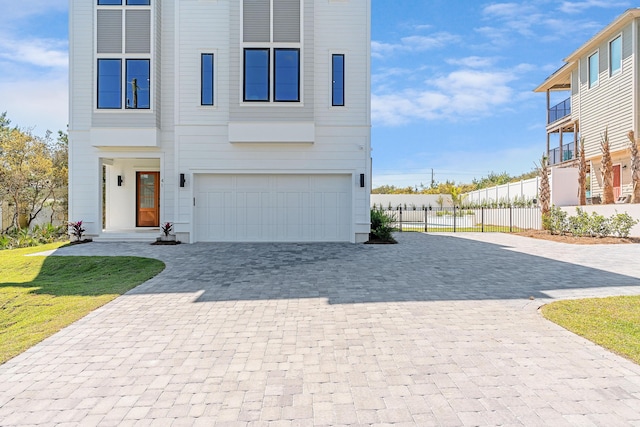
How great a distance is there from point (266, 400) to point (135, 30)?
1305 cm

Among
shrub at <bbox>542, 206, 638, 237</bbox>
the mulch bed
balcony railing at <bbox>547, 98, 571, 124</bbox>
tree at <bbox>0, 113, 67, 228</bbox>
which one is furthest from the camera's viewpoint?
balcony railing at <bbox>547, 98, 571, 124</bbox>

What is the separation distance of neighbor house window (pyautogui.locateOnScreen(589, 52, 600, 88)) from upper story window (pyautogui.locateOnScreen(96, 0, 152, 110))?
66.1 feet

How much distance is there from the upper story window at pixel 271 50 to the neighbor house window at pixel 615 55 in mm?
14754

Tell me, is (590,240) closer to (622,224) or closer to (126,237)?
(622,224)

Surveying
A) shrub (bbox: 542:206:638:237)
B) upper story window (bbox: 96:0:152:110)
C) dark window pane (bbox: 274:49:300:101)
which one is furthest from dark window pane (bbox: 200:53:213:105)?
shrub (bbox: 542:206:638:237)

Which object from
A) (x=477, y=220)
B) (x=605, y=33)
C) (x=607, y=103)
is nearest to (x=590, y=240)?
(x=607, y=103)

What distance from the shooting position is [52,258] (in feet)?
29.7

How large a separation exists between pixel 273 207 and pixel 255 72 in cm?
437

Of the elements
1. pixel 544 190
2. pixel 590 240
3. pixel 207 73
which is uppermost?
pixel 207 73

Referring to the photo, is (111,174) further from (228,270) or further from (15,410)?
(15,410)

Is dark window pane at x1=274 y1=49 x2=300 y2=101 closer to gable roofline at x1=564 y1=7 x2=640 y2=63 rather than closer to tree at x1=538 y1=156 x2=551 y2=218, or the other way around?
tree at x1=538 y1=156 x2=551 y2=218

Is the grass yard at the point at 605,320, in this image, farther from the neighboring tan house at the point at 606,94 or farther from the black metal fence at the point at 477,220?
the neighboring tan house at the point at 606,94

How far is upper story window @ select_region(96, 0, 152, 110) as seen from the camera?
11758 millimetres

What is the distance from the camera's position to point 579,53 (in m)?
18.3
